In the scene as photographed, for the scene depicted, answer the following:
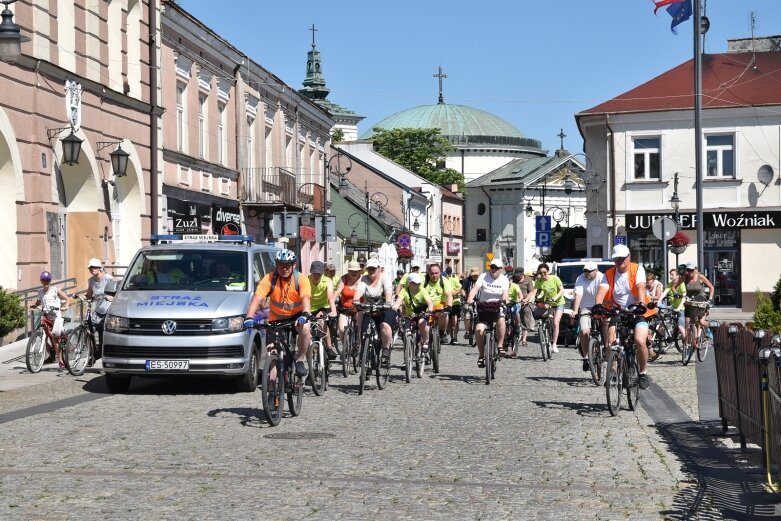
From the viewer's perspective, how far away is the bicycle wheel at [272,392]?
12.7m

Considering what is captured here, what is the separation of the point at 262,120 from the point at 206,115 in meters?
6.87

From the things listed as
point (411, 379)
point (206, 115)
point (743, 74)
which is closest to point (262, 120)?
point (206, 115)

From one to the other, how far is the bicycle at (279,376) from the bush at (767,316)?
516 cm

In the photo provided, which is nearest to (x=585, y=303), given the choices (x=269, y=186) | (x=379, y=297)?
(x=379, y=297)

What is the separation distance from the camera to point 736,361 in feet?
36.2

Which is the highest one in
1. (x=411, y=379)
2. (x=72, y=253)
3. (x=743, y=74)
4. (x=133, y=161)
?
(x=743, y=74)

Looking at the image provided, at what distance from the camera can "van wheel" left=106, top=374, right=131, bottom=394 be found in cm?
1642

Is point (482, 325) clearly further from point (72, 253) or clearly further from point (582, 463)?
point (72, 253)

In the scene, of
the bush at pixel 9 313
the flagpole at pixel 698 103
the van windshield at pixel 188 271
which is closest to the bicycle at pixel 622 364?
the van windshield at pixel 188 271

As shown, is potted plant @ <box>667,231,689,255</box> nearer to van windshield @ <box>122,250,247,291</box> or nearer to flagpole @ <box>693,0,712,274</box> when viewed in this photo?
flagpole @ <box>693,0,712,274</box>

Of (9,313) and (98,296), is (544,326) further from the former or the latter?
(9,313)

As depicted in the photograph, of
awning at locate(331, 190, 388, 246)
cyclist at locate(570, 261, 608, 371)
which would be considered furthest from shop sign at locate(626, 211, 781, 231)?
cyclist at locate(570, 261, 608, 371)

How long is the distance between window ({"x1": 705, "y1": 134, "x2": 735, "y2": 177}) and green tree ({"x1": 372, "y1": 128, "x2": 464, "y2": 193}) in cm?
6185

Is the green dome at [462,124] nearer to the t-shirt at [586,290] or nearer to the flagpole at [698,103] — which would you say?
the flagpole at [698,103]
